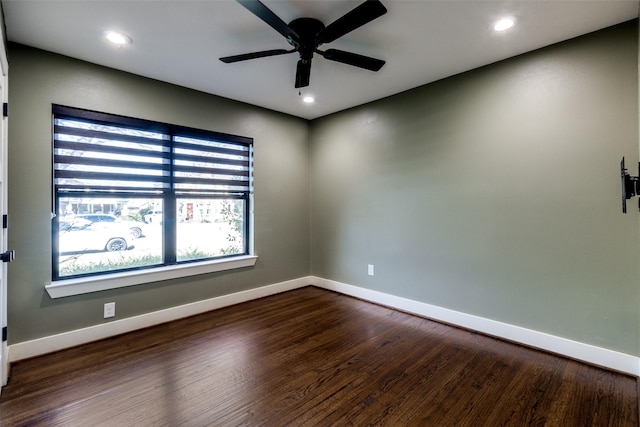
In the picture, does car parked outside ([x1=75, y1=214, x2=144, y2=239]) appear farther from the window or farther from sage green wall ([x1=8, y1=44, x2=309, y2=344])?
sage green wall ([x1=8, y1=44, x2=309, y2=344])

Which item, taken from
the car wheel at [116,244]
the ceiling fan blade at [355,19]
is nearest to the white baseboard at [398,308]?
the car wheel at [116,244]

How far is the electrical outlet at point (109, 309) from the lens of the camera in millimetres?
2893

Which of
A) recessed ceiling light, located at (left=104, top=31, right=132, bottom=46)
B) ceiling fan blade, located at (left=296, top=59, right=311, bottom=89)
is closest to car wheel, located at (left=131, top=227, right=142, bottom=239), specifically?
recessed ceiling light, located at (left=104, top=31, right=132, bottom=46)

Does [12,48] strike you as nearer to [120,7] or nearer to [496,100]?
[120,7]

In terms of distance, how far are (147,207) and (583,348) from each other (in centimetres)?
418

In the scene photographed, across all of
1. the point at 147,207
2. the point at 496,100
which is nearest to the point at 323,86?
the point at 496,100

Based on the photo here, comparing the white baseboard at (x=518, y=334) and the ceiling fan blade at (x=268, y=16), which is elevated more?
the ceiling fan blade at (x=268, y=16)

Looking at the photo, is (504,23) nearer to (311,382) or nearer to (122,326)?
(311,382)

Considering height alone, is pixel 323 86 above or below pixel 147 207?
above

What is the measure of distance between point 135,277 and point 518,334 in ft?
12.1

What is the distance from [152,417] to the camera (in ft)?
5.91

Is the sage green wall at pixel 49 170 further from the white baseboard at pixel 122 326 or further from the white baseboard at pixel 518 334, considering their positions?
the white baseboard at pixel 518 334

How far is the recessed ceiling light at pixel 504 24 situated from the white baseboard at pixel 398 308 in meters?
2.50

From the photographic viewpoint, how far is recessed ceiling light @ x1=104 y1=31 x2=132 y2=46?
2.35 meters
